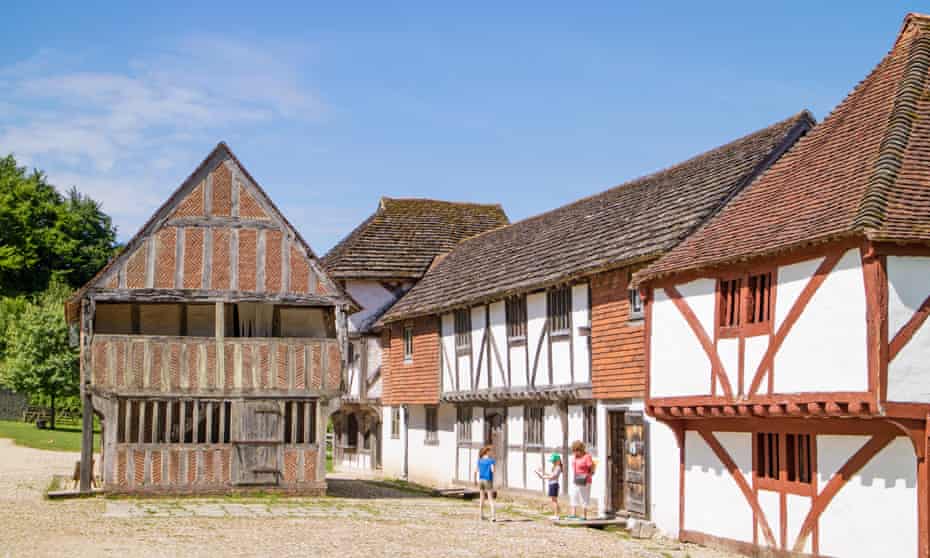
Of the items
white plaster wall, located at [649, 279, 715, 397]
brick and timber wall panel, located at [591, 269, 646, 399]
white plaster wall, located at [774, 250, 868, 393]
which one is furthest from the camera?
brick and timber wall panel, located at [591, 269, 646, 399]

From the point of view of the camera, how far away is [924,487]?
14789 mm

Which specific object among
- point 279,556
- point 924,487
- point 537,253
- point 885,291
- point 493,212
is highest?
point 493,212

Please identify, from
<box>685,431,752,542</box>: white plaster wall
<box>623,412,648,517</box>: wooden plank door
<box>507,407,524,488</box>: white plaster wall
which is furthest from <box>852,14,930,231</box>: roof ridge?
<box>507,407,524,488</box>: white plaster wall

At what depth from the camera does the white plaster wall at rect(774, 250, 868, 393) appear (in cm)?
1551

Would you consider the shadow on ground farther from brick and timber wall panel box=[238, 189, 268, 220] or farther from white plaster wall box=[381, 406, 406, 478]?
brick and timber wall panel box=[238, 189, 268, 220]

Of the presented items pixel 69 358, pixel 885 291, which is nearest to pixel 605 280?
pixel 885 291

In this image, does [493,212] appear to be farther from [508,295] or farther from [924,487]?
[924,487]

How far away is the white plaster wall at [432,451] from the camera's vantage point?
3316 centimetres

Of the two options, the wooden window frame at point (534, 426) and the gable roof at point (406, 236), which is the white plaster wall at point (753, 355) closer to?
the wooden window frame at point (534, 426)

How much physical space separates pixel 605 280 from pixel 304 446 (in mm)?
8911

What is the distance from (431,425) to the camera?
3503 cm

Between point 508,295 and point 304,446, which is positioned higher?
point 508,295

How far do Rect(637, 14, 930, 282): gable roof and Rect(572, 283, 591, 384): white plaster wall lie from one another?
363cm

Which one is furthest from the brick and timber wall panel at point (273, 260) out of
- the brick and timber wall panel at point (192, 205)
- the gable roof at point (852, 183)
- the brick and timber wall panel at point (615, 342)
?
the gable roof at point (852, 183)
